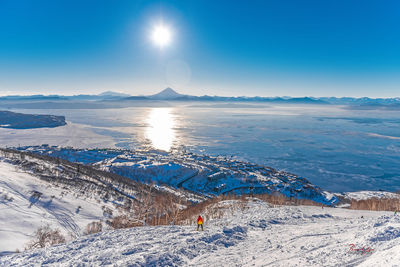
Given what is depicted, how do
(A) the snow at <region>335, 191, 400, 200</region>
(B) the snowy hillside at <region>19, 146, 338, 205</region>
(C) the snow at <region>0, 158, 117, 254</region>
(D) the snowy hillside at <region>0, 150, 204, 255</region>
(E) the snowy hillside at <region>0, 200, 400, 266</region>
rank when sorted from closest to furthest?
1. (E) the snowy hillside at <region>0, 200, 400, 266</region>
2. (C) the snow at <region>0, 158, 117, 254</region>
3. (D) the snowy hillside at <region>0, 150, 204, 255</region>
4. (A) the snow at <region>335, 191, 400, 200</region>
5. (B) the snowy hillside at <region>19, 146, 338, 205</region>

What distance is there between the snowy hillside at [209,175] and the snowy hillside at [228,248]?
4501 centimetres

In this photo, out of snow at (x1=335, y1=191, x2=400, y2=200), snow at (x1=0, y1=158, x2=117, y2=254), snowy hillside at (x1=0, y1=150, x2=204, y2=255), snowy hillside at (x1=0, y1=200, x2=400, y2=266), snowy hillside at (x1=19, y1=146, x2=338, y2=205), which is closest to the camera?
snowy hillside at (x1=0, y1=200, x2=400, y2=266)

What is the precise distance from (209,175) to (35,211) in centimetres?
4897

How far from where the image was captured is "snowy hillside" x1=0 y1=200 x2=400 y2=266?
7.60m

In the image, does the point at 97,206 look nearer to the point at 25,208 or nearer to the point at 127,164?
the point at 25,208

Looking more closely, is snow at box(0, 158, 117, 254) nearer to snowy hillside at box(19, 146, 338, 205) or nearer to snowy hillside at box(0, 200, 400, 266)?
snowy hillside at box(0, 200, 400, 266)

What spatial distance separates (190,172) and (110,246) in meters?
57.5

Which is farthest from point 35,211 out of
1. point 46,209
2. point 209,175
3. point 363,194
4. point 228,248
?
point 363,194

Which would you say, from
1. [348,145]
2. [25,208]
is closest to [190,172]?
[25,208]

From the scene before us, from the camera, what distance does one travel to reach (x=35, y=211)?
1883 centimetres

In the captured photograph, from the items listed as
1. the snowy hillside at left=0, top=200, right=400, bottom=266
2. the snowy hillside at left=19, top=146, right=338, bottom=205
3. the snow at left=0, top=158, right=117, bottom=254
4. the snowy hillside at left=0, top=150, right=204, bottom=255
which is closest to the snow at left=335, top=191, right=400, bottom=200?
the snowy hillside at left=19, top=146, right=338, bottom=205

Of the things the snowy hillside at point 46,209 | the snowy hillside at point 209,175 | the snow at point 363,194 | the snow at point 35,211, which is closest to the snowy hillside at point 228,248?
the snowy hillside at point 46,209

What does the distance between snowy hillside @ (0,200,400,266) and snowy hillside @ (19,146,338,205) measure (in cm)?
4501

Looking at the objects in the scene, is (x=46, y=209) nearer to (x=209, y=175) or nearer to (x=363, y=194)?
(x=209, y=175)
